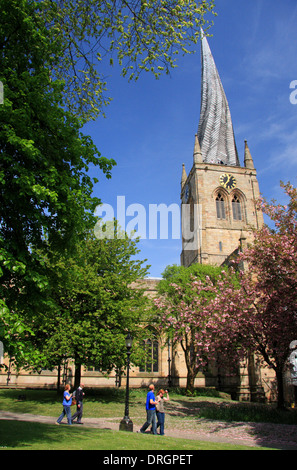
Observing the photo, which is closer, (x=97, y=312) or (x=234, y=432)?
(x=234, y=432)

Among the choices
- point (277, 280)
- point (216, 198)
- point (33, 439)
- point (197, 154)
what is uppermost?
point (197, 154)

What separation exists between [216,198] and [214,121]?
58.2 feet

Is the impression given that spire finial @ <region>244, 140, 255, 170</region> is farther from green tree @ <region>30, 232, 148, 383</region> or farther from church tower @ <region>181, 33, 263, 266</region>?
green tree @ <region>30, 232, 148, 383</region>

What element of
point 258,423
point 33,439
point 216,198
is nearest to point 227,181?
point 216,198

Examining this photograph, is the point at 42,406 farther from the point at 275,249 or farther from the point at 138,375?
the point at 138,375

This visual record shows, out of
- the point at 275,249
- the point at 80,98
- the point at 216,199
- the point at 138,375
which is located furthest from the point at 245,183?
A: the point at 80,98

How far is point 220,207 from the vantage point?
47.6m

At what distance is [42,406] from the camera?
61.7ft

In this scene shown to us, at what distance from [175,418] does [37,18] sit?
1703 cm

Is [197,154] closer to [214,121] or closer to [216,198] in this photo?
[216,198]

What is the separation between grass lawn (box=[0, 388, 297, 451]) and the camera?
26.2ft

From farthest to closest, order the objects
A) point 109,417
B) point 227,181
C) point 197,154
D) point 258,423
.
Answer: point 197,154
point 227,181
point 109,417
point 258,423

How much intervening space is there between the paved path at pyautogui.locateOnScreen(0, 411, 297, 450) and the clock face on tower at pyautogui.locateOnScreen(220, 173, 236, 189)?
3674cm

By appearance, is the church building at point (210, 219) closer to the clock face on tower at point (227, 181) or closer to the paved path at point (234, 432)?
the clock face on tower at point (227, 181)
